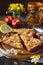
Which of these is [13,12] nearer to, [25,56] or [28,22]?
[28,22]

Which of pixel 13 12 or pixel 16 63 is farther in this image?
pixel 13 12

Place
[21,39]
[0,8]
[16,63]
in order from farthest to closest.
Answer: [0,8] → [21,39] → [16,63]

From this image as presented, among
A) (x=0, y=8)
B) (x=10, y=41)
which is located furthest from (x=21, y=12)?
(x=10, y=41)

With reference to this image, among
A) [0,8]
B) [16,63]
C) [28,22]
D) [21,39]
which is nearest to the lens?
[16,63]
